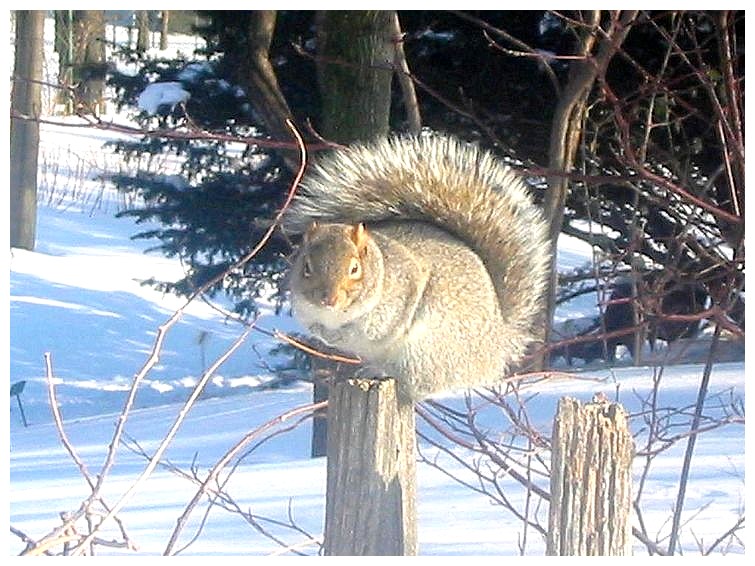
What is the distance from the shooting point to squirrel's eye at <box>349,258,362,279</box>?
87 centimetres

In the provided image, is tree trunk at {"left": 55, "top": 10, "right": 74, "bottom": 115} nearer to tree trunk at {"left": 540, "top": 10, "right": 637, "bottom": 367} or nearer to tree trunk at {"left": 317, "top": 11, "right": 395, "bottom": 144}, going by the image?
tree trunk at {"left": 317, "top": 11, "right": 395, "bottom": 144}

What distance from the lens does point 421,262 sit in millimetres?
952

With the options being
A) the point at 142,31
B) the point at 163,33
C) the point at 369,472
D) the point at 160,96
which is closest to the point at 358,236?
the point at 369,472

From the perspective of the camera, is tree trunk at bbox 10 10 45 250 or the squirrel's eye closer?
the squirrel's eye

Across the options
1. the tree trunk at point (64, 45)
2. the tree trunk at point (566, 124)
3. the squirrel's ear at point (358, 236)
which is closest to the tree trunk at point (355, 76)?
the tree trunk at point (566, 124)

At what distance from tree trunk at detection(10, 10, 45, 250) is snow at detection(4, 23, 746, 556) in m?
0.28

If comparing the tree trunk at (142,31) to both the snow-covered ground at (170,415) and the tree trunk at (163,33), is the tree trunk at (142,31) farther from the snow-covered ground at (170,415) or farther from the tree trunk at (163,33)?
the snow-covered ground at (170,415)

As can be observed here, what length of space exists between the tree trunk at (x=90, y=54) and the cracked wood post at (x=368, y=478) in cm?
284

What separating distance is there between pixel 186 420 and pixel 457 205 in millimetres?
2187

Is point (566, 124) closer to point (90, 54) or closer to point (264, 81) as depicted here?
point (264, 81)

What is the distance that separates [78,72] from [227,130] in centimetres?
76

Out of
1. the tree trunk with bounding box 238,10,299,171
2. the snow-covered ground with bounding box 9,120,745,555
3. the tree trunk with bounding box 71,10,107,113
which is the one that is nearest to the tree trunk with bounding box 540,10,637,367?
the snow-covered ground with bounding box 9,120,745,555
